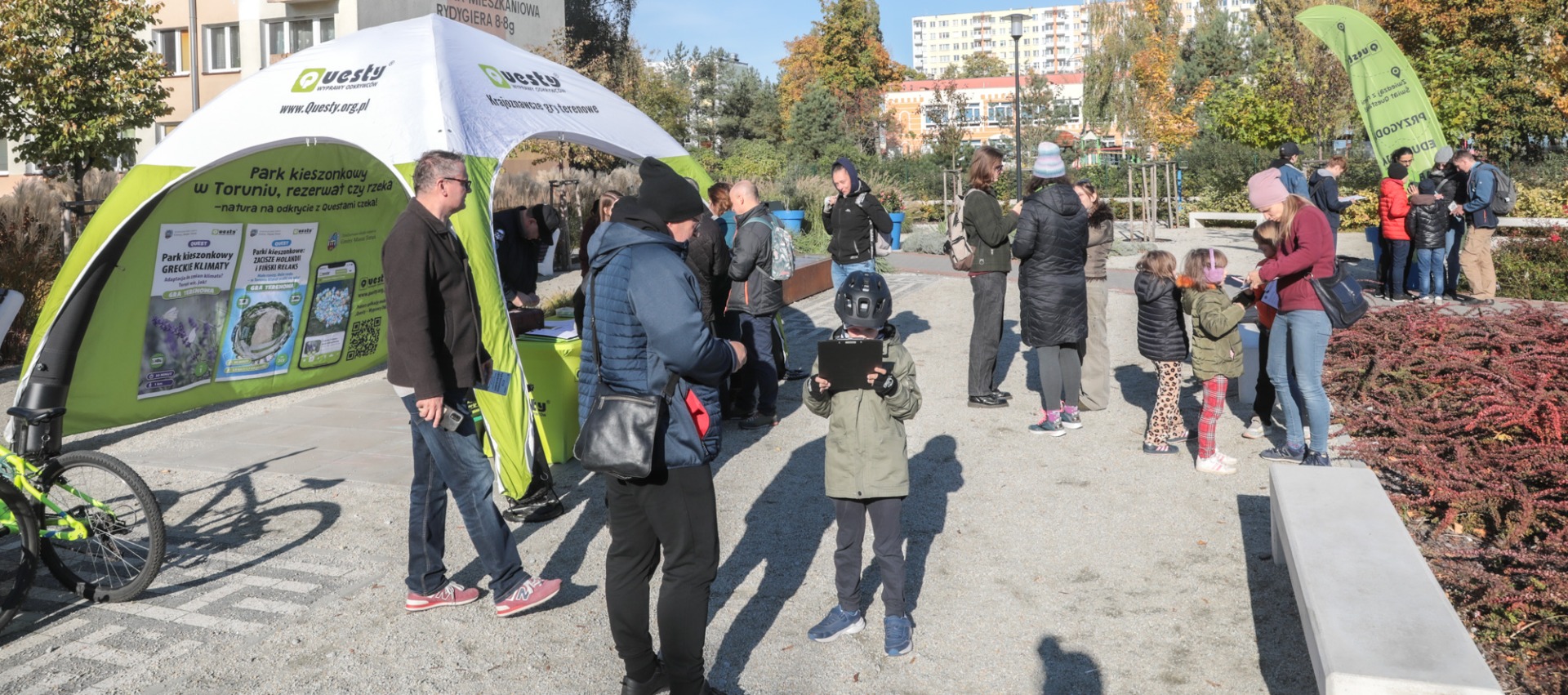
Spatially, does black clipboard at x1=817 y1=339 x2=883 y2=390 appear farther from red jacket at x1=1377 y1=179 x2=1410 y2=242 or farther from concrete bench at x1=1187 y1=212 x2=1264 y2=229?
concrete bench at x1=1187 y1=212 x2=1264 y2=229

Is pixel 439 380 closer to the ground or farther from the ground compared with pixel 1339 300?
closer to the ground

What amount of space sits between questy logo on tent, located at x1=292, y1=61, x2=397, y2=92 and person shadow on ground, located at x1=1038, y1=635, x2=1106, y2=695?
494cm

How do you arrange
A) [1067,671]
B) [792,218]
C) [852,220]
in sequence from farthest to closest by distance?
1. [792,218]
2. [852,220]
3. [1067,671]

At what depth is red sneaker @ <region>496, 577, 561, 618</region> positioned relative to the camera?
15.1 feet

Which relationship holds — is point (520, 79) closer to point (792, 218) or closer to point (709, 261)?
point (709, 261)

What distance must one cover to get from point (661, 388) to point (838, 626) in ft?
4.60

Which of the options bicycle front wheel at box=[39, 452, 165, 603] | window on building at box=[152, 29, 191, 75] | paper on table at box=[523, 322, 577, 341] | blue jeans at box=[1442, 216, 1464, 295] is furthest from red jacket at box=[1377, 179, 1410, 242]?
window on building at box=[152, 29, 191, 75]

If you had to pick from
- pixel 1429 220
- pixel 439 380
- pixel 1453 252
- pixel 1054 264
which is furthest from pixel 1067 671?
pixel 1453 252

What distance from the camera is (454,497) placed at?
14.8 ft

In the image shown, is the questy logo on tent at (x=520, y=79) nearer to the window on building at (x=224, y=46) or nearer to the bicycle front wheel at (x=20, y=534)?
the bicycle front wheel at (x=20, y=534)

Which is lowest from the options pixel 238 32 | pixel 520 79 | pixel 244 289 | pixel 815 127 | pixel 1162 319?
pixel 1162 319

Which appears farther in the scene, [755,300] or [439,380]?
[755,300]

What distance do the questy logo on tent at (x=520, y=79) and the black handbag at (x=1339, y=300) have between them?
4.89 m

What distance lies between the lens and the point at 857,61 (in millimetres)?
57750
